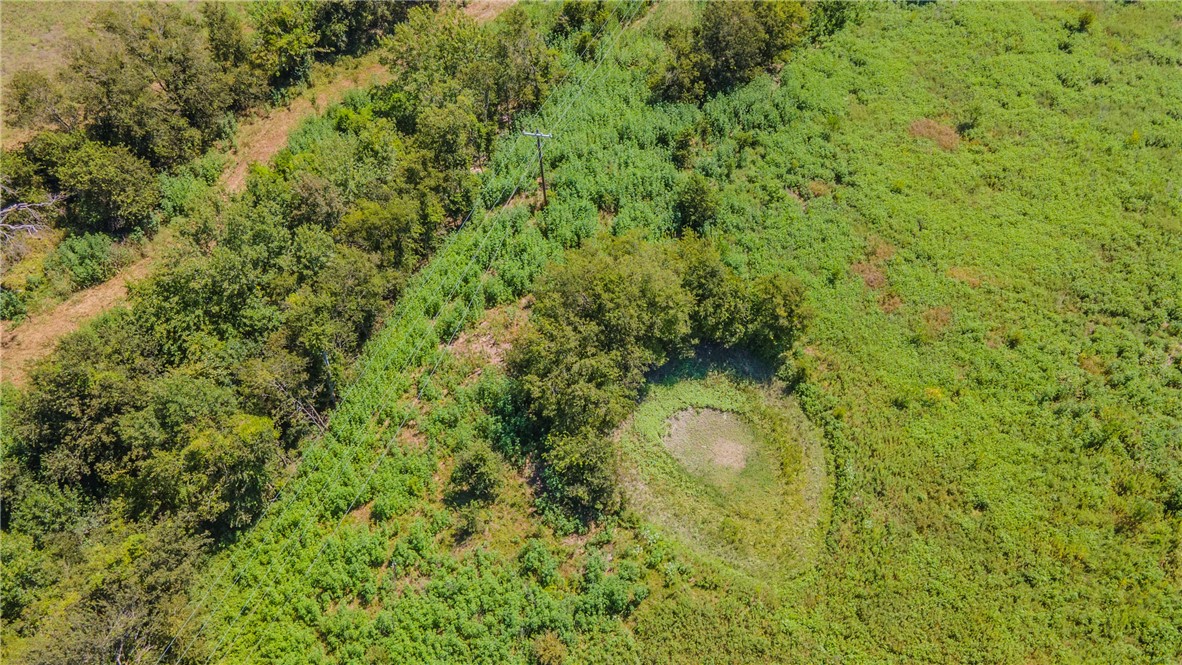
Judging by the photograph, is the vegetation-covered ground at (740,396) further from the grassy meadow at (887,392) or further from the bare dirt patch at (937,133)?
the bare dirt patch at (937,133)

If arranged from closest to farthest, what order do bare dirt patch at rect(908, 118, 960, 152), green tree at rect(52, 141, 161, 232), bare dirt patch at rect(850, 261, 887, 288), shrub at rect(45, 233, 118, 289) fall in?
1. bare dirt patch at rect(850, 261, 887, 288)
2. shrub at rect(45, 233, 118, 289)
3. green tree at rect(52, 141, 161, 232)
4. bare dirt patch at rect(908, 118, 960, 152)

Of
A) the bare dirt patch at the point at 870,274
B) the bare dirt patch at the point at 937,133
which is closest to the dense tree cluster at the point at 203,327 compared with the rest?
the bare dirt patch at the point at 870,274

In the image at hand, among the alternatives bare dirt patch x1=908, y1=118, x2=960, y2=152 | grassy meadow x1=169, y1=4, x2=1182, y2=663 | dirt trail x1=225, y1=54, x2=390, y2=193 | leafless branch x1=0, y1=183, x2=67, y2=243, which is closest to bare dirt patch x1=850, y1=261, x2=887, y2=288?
grassy meadow x1=169, y1=4, x2=1182, y2=663

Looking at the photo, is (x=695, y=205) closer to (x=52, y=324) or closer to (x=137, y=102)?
(x=137, y=102)

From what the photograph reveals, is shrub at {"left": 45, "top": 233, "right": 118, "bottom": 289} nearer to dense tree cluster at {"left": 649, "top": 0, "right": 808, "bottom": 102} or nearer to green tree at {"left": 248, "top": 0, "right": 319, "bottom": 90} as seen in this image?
green tree at {"left": 248, "top": 0, "right": 319, "bottom": 90}

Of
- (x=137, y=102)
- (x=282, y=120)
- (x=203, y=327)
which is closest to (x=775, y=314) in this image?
(x=203, y=327)

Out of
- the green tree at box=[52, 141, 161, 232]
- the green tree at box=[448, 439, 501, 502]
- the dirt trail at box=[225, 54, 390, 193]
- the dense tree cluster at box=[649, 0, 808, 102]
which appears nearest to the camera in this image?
the green tree at box=[448, 439, 501, 502]

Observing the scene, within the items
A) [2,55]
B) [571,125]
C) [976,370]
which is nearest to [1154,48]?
[976,370]
